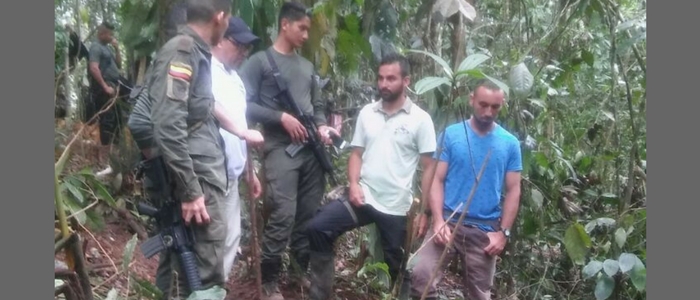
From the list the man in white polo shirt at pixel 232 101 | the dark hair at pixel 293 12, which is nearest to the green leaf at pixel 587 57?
the dark hair at pixel 293 12

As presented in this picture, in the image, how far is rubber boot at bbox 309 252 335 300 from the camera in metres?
3.88

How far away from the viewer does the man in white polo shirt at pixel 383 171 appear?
3.79 metres

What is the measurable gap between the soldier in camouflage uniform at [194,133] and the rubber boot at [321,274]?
2.91ft

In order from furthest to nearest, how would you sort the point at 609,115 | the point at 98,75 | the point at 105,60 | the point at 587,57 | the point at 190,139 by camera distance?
1. the point at 105,60
2. the point at 609,115
3. the point at 98,75
4. the point at 587,57
5. the point at 190,139

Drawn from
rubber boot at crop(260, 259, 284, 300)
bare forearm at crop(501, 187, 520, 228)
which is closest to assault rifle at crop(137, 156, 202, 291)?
rubber boot at crop(260, 259, 284, 300)

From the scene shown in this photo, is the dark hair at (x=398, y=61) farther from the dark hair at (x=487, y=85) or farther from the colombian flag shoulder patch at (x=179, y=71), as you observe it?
the colombian flag shoulder patch at (x=179, y=71)

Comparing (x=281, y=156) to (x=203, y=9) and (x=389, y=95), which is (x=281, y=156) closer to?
(x=389, y=95)

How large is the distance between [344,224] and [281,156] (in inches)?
16.6

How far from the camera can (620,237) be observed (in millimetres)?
4160

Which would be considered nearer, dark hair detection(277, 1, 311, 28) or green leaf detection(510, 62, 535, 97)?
green leaf detection(510, 62, 535, 97)

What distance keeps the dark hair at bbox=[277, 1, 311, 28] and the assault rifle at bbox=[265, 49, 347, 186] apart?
19 cm

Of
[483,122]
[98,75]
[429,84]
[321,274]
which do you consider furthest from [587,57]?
[98,75]

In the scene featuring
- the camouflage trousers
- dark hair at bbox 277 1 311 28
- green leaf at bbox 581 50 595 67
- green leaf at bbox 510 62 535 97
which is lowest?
the camouflage trousers

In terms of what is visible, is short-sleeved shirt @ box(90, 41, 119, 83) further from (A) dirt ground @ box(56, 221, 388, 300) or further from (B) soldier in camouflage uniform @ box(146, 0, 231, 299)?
(B) soldier in camouflage uniform @ box(146, 0, 231, 299)
